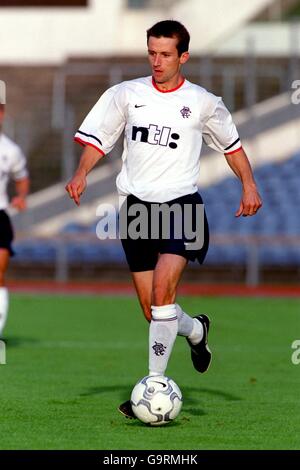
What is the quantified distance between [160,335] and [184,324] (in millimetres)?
535

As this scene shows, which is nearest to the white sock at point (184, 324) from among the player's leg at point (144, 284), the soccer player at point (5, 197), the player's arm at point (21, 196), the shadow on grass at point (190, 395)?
the player's leg at point (144, 284)

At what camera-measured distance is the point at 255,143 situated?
26.0 metres

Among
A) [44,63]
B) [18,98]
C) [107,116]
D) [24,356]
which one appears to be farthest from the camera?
[44,63]

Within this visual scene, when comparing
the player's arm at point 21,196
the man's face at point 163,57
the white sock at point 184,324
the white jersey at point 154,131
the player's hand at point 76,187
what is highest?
the man's face at point 163,57

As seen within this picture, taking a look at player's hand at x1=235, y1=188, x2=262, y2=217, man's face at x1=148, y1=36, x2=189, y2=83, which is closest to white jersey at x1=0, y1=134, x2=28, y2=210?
man's face at x1=148, y1=36, x2=189, y2=83

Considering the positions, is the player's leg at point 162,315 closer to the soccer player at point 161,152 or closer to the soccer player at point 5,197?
the soccer player at point 161,152

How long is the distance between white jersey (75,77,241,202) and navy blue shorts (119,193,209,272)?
0.19 feet

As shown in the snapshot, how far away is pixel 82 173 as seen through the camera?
7.30 metres

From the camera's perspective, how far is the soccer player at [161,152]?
24.0ft

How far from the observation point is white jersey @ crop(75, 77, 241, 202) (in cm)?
750

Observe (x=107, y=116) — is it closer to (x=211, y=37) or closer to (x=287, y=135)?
(x=287, y=135)

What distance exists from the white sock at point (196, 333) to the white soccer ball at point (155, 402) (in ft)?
2.53
